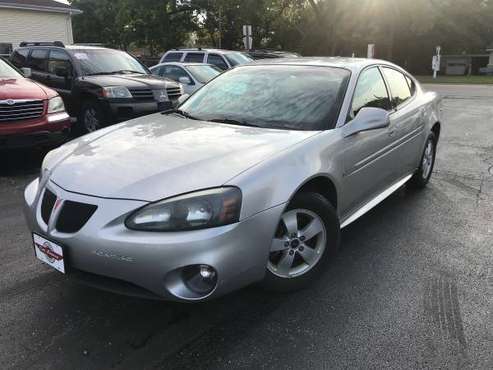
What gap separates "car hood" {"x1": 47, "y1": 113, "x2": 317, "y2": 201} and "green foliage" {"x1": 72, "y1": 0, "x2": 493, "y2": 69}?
110 feet

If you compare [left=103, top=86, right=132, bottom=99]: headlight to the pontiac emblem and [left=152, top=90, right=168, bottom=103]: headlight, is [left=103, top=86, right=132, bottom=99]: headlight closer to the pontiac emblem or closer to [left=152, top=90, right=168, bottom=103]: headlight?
[left=152, top=90, right=168, bottom=103]: headlight

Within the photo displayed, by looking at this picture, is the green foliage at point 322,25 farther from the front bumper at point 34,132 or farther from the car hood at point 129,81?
the front bumper at point 34,132

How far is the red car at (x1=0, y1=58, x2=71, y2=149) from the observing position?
6.36 m

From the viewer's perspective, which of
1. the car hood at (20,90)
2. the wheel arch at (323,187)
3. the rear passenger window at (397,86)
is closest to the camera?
the wheel arch at (323,187)

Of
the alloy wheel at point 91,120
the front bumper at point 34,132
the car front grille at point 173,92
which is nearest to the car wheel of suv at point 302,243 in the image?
the front bumper at point 34,132

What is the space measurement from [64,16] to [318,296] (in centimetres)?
2594

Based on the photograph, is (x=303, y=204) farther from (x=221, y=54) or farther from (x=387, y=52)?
(x=387, y=52)

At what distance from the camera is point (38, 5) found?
78.4 feet

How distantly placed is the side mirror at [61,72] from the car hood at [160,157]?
5888 millimetres

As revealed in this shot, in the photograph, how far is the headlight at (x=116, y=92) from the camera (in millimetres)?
8242

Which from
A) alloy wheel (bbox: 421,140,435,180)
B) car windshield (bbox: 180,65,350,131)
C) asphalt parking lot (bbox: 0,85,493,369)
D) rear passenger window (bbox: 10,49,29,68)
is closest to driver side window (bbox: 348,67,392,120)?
car windshield (bbox: 180,65,350,131)

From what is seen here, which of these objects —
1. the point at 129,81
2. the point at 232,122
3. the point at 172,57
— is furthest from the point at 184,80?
the point at 232,122

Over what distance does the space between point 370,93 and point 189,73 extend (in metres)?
7.77

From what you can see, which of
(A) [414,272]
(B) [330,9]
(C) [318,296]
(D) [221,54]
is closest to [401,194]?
(A) [414,272]
